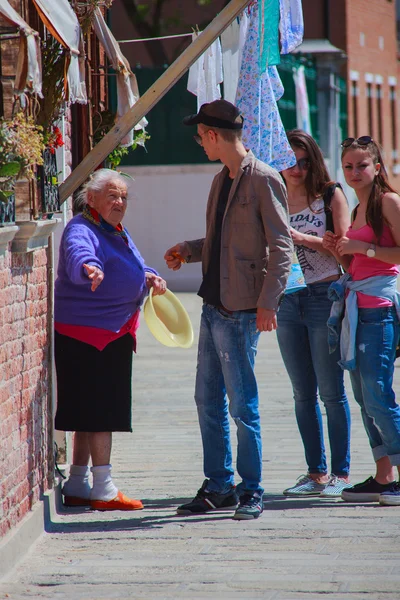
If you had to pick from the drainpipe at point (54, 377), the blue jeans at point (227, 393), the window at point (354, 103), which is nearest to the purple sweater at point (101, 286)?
the drainpipe at point (54, 377)

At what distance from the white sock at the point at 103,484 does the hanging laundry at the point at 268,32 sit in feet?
9.00

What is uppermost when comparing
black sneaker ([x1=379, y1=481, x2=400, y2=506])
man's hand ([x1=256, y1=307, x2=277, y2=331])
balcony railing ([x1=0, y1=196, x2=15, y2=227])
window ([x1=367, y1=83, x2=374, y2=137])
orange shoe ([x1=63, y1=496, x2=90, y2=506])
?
window ([x1=367, y1=83, x2=374, y2=137])

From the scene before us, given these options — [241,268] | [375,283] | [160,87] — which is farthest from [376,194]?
[160,87]

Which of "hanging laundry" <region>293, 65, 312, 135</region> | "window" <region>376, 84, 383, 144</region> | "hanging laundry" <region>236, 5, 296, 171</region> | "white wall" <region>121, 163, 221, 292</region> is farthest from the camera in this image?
"window" <region>376, 84, 383, 144</region>

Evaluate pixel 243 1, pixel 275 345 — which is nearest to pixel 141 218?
pixel 275 345

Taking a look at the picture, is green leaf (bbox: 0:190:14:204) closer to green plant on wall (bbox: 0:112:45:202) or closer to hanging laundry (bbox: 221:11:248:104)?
green plant on wall (bbox: 0:112:45:202)

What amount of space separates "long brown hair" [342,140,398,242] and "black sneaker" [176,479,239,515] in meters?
1.61

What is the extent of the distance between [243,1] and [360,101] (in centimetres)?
2799

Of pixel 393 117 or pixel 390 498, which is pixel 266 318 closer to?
pixel 390 498

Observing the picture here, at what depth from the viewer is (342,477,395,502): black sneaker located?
618cm

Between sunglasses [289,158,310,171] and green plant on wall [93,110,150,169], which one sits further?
green plant on wall [93,110,150,169]

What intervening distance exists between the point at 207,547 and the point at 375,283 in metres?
1.70

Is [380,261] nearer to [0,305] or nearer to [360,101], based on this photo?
[0,305]

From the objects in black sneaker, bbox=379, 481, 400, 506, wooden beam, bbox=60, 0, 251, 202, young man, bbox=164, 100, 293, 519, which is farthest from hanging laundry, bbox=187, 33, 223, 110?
black sneaker, bbox=379, 481, 400, 506
